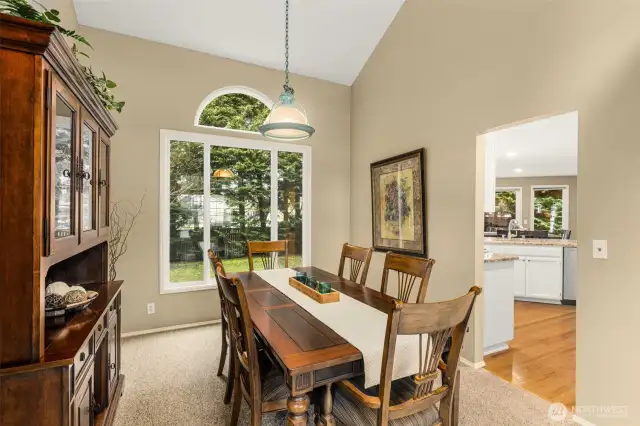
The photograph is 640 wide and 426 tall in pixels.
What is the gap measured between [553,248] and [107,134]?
5.54 meters

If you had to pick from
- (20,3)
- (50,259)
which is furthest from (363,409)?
(20,3)

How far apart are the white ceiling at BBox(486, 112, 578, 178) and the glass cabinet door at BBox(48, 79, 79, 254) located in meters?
3.42

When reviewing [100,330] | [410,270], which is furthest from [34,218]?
[410,270]

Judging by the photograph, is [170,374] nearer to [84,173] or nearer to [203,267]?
[203,267]

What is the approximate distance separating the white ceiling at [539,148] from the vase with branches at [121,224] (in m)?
3.97

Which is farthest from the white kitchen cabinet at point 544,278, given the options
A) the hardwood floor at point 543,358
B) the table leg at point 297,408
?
the table leg at point 297,408

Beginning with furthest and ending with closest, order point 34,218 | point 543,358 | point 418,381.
Result: point 543,358, point 418,381, point 34,218

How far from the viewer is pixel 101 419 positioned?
181 cm

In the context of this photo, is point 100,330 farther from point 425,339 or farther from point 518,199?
point 518,199

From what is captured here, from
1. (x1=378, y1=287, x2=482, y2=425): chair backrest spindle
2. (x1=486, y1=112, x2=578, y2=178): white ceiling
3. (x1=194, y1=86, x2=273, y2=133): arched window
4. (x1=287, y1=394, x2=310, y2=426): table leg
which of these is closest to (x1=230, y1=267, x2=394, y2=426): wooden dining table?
(x1=287, y1=394, x2=310, y2=426): table leg

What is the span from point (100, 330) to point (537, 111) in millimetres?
3189

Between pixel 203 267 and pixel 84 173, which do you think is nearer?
pixel 84 173

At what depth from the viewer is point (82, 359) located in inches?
53.6

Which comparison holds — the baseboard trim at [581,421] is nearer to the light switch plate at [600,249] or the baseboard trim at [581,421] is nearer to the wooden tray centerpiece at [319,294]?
the light switch plate at [600,249]
